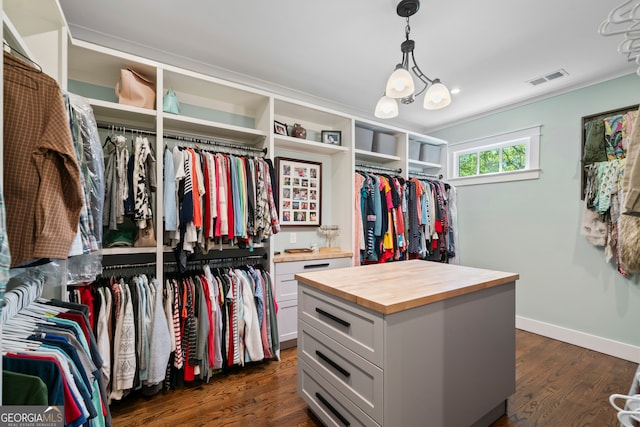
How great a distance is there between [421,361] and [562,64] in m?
3.00

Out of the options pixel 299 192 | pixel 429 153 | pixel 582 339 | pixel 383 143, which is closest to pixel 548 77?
pixel 429 153

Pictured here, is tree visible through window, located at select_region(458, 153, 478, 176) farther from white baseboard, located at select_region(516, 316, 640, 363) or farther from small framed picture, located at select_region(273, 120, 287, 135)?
small framed picture, located at select_region(273, 120, 287, 135)

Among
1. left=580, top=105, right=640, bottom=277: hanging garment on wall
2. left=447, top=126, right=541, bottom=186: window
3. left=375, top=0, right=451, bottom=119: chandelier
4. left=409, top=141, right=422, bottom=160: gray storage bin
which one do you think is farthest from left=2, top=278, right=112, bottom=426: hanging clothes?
left=447, top=126, right=541, bottom=186: window

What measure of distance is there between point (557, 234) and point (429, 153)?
187cm

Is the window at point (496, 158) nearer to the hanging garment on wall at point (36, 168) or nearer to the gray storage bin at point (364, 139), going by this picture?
the gray storage bin at point (364, 139)

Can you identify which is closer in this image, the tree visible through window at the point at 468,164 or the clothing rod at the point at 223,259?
the clothing rod at the point at 223,259

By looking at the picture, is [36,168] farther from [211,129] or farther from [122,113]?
[211,129]

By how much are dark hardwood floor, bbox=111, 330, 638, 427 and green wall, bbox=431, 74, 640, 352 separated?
1.74ft

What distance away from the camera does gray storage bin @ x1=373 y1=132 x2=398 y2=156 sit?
11.8 ft

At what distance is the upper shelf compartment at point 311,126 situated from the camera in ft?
9.38

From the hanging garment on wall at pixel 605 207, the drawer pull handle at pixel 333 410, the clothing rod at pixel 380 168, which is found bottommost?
the drawer pull handle at pixel 333 410

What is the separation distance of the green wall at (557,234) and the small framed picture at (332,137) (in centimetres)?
205

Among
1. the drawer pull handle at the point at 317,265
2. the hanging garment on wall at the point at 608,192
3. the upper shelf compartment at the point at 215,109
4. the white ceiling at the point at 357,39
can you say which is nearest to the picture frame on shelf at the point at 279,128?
the upper shelf compartment at the point at 215,109

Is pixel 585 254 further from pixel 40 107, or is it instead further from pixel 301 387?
pixel 40 107
